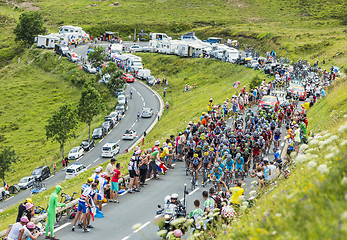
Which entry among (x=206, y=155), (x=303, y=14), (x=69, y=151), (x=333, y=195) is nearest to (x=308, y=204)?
(x=333, y=195)

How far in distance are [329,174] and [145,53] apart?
301ft

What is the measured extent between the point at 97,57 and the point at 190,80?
19745 millimetres

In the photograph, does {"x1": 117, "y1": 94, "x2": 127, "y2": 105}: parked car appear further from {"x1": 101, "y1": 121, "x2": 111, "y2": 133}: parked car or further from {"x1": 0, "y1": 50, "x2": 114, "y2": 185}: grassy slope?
{"x1": 101, "y1": 121, "x2": 111, "y2": 133}: parked car

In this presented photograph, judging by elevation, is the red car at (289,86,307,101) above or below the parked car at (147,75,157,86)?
above

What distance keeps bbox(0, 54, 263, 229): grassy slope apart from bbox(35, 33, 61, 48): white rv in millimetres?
24278

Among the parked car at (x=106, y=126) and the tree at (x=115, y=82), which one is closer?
the parked car at (x=106, y=126)

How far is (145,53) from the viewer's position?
99062mm

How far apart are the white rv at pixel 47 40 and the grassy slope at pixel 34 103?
312 cm

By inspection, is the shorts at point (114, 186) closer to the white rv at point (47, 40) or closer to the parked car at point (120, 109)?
the parked car at point (120, 109)

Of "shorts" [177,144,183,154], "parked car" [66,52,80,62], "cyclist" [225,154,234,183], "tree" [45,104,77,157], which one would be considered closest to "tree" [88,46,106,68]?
"parked car" [66,52,80,62]

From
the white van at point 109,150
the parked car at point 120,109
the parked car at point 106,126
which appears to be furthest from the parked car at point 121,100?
the white van at point 109,150

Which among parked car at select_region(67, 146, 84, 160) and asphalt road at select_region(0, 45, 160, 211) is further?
parked car at select_region(67, 146, 84, 160)

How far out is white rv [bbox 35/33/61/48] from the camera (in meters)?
106

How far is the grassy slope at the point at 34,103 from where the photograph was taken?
191ft
